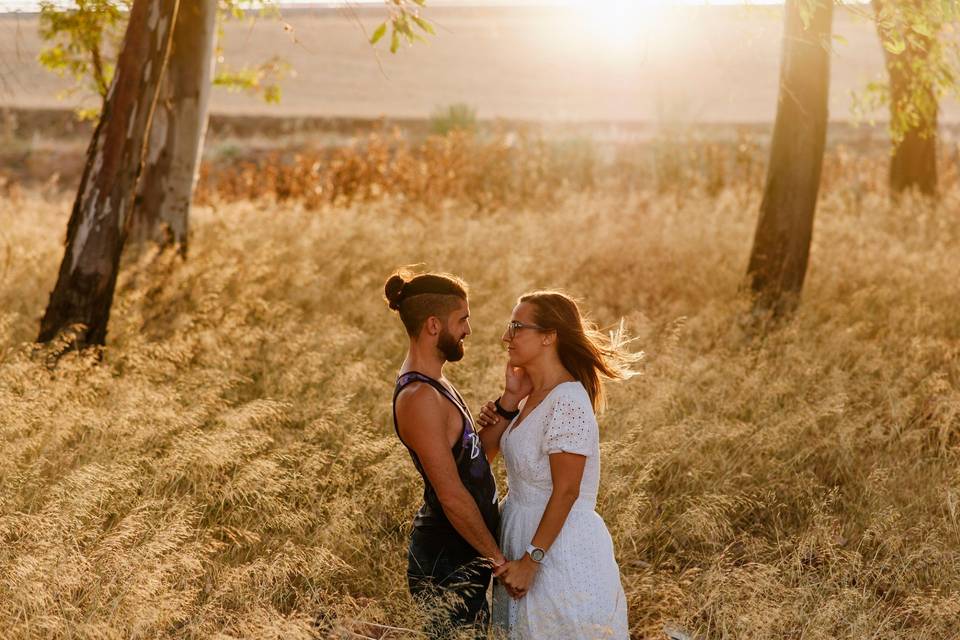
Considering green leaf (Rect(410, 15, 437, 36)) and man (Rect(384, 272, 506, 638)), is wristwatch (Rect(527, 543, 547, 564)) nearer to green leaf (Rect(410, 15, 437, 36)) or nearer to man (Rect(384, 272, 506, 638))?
man (Rect(384, 272, 506, 638))

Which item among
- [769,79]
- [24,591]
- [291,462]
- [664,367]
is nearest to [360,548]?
[291,462]

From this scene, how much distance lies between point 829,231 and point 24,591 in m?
10.3

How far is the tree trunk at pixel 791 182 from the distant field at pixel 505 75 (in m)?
31.7

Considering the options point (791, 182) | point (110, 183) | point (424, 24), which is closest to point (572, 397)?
point (424, 24)

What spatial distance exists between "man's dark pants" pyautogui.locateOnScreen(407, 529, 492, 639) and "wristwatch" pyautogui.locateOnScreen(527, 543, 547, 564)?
0.21 meters

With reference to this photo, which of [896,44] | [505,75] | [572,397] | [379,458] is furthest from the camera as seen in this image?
[505,75]

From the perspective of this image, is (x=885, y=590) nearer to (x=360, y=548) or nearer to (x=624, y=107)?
(x=360, y=548)

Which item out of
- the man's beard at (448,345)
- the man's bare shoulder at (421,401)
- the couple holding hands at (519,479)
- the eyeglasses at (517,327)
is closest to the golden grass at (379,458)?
the couple holding hands at (519,479)

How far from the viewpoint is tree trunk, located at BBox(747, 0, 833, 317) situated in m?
8.48

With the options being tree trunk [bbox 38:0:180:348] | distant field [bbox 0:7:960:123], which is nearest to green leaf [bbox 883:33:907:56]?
tree trunk [bbox 38:0:180:348]

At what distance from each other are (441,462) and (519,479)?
0.42 meters

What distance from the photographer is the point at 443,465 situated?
3.61 m

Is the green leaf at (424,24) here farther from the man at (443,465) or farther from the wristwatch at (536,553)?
the wristwatch at (536,553)

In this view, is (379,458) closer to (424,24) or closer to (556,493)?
(556,493)
